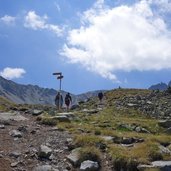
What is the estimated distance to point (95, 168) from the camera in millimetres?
20484

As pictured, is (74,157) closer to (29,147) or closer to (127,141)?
(29,147)

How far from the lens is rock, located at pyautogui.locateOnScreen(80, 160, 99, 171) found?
20.4 m

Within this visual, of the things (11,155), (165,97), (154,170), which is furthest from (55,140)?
(165,97)

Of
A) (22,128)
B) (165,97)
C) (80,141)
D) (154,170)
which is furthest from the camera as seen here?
(165,97)

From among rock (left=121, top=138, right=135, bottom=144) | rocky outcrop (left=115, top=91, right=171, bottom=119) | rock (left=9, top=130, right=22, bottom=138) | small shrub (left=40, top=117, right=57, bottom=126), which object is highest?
rocky outcrop (left=115, top=91, right=171, bottom=119)

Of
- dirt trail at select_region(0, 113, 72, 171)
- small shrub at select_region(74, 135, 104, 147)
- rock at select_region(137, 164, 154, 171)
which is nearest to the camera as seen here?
rock at select_region(137, 164, 154, 171)

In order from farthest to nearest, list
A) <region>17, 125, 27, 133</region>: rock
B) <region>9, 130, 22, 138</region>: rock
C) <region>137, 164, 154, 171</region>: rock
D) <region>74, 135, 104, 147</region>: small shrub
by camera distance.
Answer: <region>17, 125, 27, 133</region>: rock
<region>9, 130, 22, 138</region>: rock
<region>74, 135, 104, 147</region>: small shrub
<region>137, 164, 154, 171</region>: rock

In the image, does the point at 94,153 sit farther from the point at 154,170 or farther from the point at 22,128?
the point at 22,128

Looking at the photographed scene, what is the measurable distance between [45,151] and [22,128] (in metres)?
6.04

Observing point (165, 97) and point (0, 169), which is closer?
point (0, 169)

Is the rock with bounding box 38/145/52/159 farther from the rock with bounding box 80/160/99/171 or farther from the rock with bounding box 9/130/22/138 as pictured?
the rock with bounding box 9/130/22/138

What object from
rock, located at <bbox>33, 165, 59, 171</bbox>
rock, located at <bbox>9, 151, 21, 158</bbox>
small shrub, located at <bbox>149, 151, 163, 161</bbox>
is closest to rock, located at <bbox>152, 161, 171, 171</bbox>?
small shrub, located at <bbox>149, 151, 163, 161</bbox>

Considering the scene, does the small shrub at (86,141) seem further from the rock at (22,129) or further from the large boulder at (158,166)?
the rock at (22,129)

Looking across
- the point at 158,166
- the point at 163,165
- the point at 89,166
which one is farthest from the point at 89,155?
the point at 163,165
